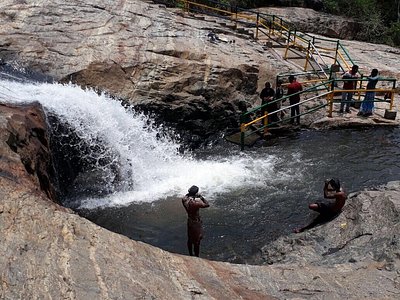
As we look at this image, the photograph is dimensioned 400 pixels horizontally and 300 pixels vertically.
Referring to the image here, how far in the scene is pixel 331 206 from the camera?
830cm

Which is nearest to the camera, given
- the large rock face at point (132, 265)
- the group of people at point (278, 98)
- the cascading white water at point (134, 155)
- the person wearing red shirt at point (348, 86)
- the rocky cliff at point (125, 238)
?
the large rock face at point (132, 265)

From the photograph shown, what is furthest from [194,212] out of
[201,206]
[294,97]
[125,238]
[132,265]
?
[294,97]

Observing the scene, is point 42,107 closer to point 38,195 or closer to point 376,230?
point 38,195

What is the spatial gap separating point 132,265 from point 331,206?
465cm

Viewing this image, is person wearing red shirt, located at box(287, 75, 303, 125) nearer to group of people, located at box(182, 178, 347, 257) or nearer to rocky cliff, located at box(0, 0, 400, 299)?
rocky cliff, located at box(0, 0, 400, 299)

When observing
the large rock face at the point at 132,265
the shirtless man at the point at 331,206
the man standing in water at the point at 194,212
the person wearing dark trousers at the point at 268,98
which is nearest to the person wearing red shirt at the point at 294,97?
the person wearing dark trousers at the point at 268,98

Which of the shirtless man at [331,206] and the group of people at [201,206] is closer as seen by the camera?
the group of people at [201,206]

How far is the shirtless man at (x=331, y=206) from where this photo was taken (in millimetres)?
8203

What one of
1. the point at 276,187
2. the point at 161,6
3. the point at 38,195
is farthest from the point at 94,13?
the point at 38,195

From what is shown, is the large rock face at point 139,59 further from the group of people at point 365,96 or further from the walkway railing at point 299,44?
the group of people at point 365,96

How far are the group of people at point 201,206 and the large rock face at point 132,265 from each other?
0.75m

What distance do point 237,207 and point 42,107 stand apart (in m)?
4.98

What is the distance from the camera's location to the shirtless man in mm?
8203

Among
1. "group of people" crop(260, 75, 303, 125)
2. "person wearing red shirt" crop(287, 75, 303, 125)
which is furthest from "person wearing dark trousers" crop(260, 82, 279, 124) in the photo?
"person wearing red shirt" crop(287, 75, 303, 125)
